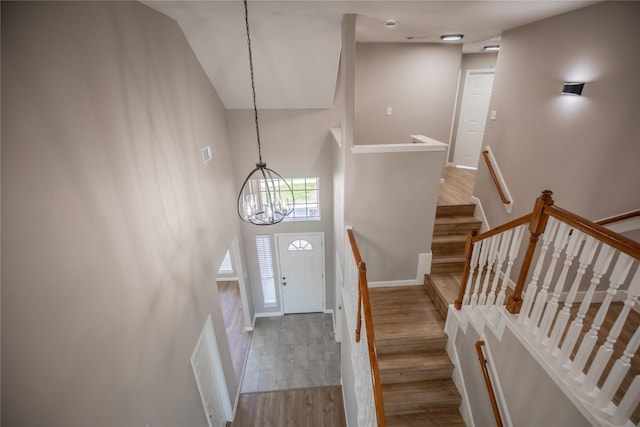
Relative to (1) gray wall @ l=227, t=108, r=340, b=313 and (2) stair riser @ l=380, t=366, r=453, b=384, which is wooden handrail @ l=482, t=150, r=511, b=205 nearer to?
(2) stair riser @ l=380, t=366, r=453, b=384

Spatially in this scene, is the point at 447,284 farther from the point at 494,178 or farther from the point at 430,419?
the point at 494,178

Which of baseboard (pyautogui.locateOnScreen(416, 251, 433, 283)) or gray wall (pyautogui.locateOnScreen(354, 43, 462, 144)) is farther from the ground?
gray wall (pyautogui.locateOnScreen(354, 43, 462, 144))

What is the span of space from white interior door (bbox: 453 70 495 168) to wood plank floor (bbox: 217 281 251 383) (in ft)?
19.7

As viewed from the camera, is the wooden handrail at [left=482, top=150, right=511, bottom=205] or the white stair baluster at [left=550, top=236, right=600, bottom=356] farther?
the wooden handrail at [left=482, top=150, right=511, bottom=205]

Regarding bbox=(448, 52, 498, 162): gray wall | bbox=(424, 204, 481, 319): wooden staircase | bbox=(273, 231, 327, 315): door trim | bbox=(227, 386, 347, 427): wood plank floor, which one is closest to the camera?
bbox=(424, 204, 481, 319): wooden staircase

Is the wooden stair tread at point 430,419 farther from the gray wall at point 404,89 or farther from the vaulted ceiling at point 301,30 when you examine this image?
the gray wall at point 404,89

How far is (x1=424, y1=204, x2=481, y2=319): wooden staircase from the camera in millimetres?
3687

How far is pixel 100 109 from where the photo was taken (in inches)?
71.9

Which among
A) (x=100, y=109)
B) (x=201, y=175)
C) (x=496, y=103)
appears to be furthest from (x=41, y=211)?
(x=496, y=103)

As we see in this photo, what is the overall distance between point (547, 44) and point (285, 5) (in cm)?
290

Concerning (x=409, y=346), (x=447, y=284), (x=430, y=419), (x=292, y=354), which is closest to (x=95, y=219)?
(x=409, y=346)

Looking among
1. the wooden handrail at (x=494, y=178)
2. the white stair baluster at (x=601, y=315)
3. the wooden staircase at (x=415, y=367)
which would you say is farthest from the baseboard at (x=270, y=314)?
the white stair baluster at (x=601, y=315)

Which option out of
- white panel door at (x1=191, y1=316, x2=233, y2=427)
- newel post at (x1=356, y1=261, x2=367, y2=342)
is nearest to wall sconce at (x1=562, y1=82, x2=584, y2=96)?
newel post at (x1=356, y1=261, x2=367, y2=342)

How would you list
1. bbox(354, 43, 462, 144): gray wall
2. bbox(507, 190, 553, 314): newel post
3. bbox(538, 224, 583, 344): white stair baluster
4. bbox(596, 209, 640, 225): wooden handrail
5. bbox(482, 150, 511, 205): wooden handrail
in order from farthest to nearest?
bbox(354, 43, 462, 144): gray wall → bbox(482, 150, 511, 205): wooden handrail → bbox(596, 209, 640, 225): wooden handrail → bbox(507, 190, 553, 314): newel post → bbox(538, 224, 583, 344): white stair baluster
